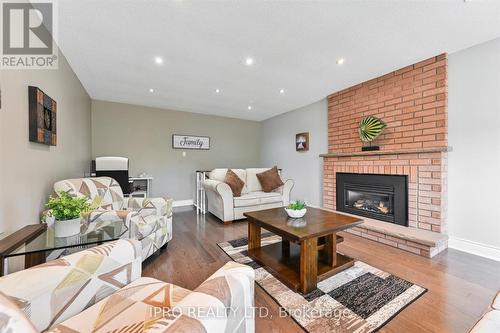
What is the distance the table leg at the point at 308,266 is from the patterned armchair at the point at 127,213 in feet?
4.79

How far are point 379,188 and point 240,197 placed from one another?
2213mm

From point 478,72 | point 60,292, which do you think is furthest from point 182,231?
point 478,72

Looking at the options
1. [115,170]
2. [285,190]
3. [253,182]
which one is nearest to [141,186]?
[115,170]

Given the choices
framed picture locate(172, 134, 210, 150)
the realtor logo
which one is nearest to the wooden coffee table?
the realtor logo

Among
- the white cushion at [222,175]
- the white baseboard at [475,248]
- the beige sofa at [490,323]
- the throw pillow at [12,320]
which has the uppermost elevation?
the white cushion at [222,175]

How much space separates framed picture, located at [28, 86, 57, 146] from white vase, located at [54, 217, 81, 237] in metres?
0.94

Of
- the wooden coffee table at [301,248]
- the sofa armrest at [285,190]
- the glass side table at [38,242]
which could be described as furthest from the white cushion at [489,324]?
the sofa armrest at [285,190]

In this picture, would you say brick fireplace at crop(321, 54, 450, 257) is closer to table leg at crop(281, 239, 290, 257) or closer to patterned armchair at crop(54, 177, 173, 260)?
table leg at crop(281, 239, 290, 257)

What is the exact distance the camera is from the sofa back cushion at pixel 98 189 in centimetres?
210

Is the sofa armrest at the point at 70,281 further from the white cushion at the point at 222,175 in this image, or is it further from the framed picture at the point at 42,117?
the white cushion at the point at 222,175

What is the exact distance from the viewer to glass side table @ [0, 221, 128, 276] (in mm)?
1146

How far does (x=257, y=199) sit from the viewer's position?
12.3 feet

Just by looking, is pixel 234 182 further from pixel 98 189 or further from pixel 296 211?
pixel 98 189

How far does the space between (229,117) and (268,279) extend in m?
4.59
